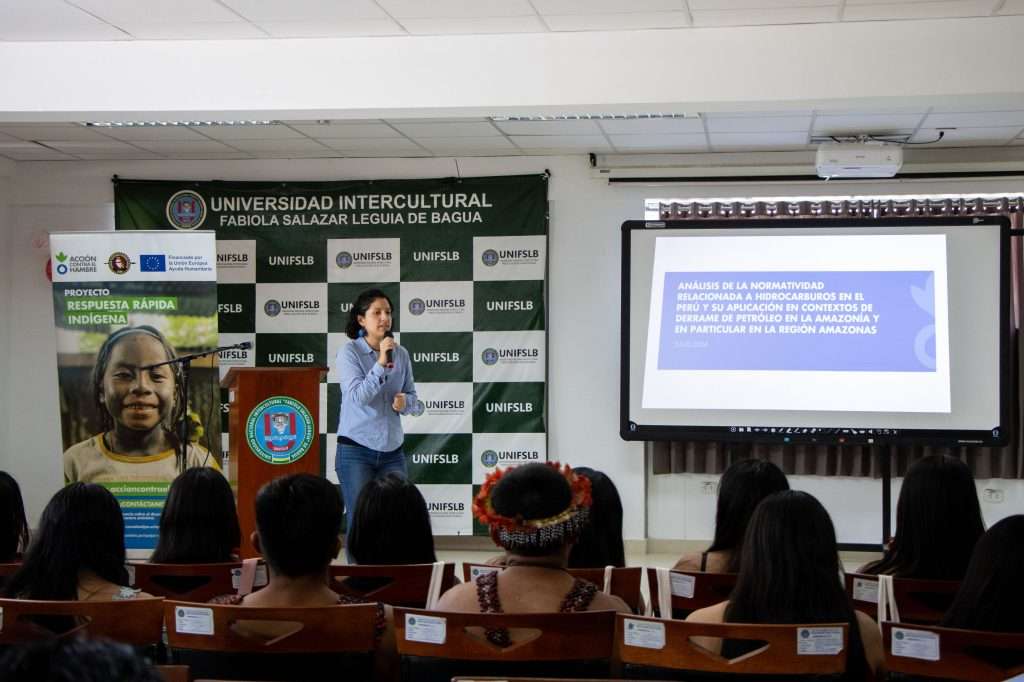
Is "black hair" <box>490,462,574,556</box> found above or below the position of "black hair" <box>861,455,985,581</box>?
above

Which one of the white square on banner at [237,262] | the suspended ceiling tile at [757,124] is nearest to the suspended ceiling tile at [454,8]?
the suspended ceiling tile at [757,124]

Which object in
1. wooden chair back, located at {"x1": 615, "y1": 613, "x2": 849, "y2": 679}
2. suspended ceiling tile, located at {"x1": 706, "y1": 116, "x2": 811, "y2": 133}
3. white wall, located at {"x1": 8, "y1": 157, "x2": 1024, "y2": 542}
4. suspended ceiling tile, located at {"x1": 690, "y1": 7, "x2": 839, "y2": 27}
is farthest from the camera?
white wall, located at {"x1": 8, "y1": 157, "x2": 1024, "y2": 542}

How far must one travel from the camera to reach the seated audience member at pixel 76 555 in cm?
257

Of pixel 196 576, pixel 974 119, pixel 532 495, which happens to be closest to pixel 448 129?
pixel 974 119

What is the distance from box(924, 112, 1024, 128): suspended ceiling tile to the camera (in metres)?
5.96

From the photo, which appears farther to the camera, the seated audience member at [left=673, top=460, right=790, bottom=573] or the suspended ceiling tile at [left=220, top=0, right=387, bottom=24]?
the suspended ceiling tile at [left=220, top=0, right=387, bottom=24]

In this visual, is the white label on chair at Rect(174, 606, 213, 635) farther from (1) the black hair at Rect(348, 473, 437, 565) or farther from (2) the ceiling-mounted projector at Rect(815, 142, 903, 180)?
(2) the ceiling-mounted projector at Rect(815, 142, 903, 180)

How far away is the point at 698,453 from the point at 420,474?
1.89m

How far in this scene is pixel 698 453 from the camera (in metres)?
7.26

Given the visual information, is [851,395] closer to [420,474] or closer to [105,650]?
[420,474]

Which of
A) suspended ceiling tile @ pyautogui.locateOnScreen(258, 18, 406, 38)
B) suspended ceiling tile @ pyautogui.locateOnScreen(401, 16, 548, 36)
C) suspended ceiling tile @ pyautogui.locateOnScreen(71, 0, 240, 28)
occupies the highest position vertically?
suspended ceiling tile @ pyautogui.locateOnScreen(71, 0, 240, 28)

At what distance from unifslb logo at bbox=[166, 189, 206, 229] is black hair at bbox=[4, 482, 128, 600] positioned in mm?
5232

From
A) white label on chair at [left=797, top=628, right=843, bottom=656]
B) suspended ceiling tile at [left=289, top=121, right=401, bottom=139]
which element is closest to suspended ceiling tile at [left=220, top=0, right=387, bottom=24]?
suspended ceiling tile at [left=289, top=121, right=401, bottom=139]

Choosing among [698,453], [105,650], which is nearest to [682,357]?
[698,453]
